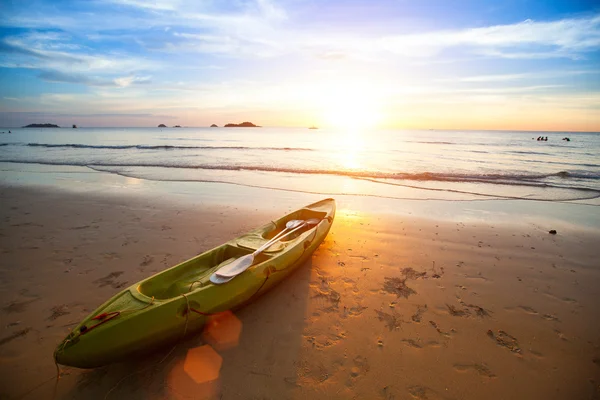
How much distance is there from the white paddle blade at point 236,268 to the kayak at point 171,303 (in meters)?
0.07

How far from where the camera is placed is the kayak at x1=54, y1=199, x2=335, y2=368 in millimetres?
2848

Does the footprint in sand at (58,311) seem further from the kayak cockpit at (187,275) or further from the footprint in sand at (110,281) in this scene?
the kayak cockpit at (187,275)

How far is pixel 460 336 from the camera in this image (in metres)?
3.64

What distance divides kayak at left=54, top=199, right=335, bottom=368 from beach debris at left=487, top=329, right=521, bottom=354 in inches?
113

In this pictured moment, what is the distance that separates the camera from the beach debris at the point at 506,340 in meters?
3.45

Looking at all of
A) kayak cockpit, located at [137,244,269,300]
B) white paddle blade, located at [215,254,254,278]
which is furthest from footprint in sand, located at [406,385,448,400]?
kayak cockpit, located at [137,244,269,300]

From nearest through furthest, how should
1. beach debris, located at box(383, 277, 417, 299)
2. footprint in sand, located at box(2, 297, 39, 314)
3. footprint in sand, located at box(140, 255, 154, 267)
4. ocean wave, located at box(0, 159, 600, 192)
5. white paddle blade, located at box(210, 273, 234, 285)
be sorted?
white paddle blade, located at box(210, 273, 234, 285) → footprint in sand, located at box(2, 297, 39, 314) → beach debris, located at box(383, 277, 417, 299) → footprint in sand, located at box(140, 255, 154, 267) → ocean wave, located at box(0, 159, 600, 192)

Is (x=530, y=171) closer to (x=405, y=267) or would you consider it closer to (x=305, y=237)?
(x=405, y=267)

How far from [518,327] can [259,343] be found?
341 cm

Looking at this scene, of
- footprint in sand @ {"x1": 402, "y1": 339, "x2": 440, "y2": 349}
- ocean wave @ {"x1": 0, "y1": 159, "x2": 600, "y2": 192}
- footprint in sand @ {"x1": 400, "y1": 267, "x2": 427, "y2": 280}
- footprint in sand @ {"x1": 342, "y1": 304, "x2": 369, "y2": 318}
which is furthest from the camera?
ocean wave @ {"x1": 0, "y1": 159, "x2": 600, "y2": 192}

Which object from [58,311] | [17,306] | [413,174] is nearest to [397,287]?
[58,311]

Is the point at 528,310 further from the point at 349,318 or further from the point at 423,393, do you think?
the point at 349,318

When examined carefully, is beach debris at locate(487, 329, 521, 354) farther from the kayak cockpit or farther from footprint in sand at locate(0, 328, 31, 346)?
footprint in sand at locate(0, 328, 31, 346)

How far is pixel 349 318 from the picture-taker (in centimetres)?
395
